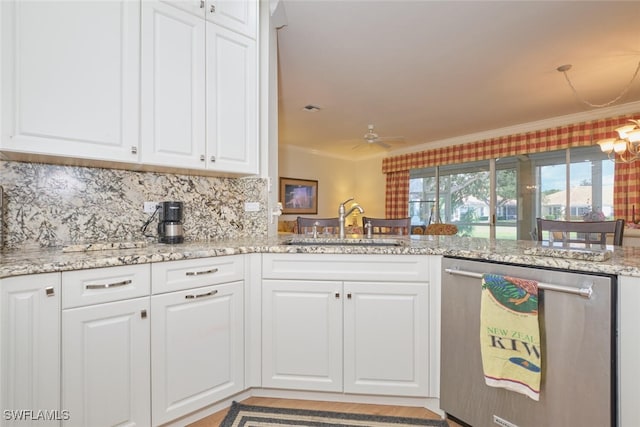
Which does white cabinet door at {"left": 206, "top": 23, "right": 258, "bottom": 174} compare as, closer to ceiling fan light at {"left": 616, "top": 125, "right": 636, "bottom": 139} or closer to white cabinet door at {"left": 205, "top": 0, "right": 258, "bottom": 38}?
white cabinet door at {"left": 205, "top": 0, "right": 258, "bottom": 38}

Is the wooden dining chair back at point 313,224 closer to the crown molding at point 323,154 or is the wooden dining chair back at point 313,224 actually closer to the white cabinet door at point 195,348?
Result: the white cabinet door at point 195,348

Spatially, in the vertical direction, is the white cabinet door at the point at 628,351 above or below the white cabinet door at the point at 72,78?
below

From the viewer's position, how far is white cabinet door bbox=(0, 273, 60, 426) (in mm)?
1125

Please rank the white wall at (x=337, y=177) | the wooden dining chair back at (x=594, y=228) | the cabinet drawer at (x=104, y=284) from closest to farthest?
the cabinet drawer at (x=104, y=284)
the wooden dining chair back at (x=594, y=228)
the white wall at (x=337, y=177)

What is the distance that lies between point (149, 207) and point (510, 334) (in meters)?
2.01

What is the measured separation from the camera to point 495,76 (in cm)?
346

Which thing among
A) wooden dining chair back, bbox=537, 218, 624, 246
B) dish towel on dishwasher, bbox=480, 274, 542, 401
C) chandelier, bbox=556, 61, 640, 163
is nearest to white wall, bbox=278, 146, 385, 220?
chandelier, bbox=556, 61, 640, 163

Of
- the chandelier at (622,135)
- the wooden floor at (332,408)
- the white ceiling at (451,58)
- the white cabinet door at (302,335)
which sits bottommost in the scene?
the wooden floor at (332,408)

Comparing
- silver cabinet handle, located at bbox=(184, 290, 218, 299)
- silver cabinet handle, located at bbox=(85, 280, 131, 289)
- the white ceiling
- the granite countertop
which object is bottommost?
silver cabinet handle, located at bbox=(184, 290, 218, 299)

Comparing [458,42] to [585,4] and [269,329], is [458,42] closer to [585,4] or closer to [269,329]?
[585,4]

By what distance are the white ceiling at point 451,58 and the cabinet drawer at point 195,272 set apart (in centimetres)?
188

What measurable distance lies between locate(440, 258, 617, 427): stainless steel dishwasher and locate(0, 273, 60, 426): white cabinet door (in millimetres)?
1646

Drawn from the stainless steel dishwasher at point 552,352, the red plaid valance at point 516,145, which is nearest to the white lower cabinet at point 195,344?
the stainless steel dishwasher at point 552,352

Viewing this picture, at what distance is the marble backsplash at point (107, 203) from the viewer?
5.45 ft
